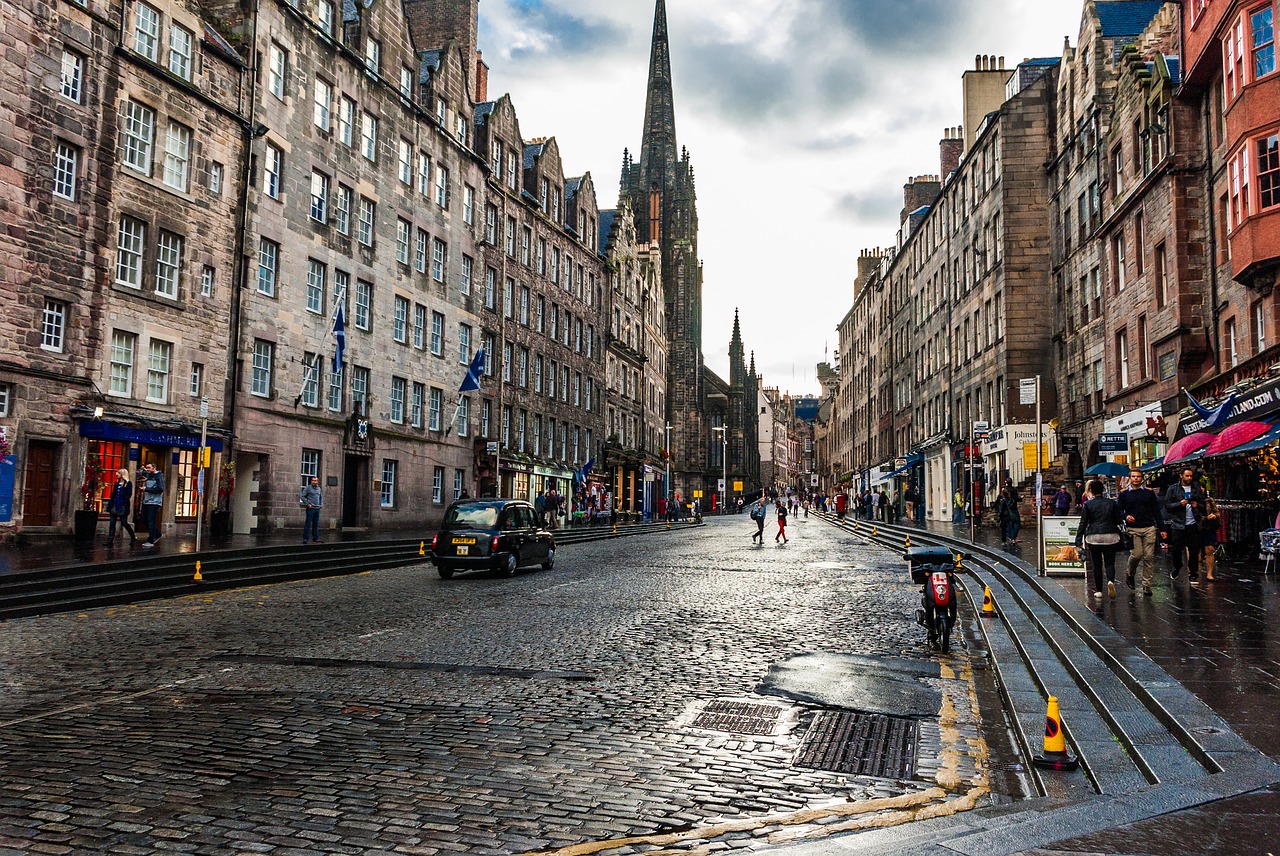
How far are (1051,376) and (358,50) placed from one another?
29.0 m

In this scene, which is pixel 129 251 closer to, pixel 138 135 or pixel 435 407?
pixel 138 135

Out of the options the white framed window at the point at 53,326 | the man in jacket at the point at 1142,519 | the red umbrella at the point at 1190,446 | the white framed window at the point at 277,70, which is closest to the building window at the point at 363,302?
the white framed window at the point at 277,70

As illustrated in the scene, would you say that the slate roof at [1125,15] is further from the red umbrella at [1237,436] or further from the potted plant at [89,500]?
the potted plant at [89,500]

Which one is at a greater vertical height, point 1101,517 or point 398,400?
point 398,400

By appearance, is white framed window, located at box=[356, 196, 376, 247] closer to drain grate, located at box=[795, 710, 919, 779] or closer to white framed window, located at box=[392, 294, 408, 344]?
white framed window, located at box=[392, 294, 408, 344]

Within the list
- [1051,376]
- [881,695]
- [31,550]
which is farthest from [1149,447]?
[31,550]

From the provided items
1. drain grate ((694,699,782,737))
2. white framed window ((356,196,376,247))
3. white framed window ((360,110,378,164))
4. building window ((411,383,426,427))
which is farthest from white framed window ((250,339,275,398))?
drain grate ((694,699,782,737))

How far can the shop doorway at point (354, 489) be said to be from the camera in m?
33.2

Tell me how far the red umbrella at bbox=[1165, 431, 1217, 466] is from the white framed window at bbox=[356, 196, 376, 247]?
25794 mm

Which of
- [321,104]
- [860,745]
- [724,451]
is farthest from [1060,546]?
[724,451]

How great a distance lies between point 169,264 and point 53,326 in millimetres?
4052

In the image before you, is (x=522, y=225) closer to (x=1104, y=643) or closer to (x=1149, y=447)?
(x=1149, y=447)

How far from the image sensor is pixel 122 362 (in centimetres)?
2291

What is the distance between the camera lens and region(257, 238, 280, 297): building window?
28.2 metres
